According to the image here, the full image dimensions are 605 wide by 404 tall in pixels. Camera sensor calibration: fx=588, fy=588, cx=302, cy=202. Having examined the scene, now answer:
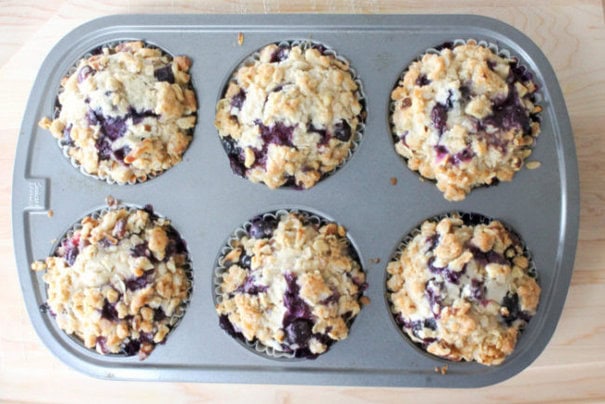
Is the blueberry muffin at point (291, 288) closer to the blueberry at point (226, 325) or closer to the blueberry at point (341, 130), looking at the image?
the blueberry at point (226, 325)

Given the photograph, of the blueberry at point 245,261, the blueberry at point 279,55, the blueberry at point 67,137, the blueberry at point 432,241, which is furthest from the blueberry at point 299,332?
the blueberry at point 67,137

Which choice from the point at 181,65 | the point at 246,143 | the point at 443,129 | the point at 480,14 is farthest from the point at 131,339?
the point at 480,14

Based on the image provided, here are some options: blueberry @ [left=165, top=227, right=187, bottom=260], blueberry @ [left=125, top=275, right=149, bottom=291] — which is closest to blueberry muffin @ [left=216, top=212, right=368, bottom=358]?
blueberry @ [left=165, top=227, right=187, bottom=260]

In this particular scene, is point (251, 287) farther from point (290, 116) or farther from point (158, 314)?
point (290, 116)

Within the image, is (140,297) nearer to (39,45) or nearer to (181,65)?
(181,65)

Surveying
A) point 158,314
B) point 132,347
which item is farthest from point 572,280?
point 132,347
